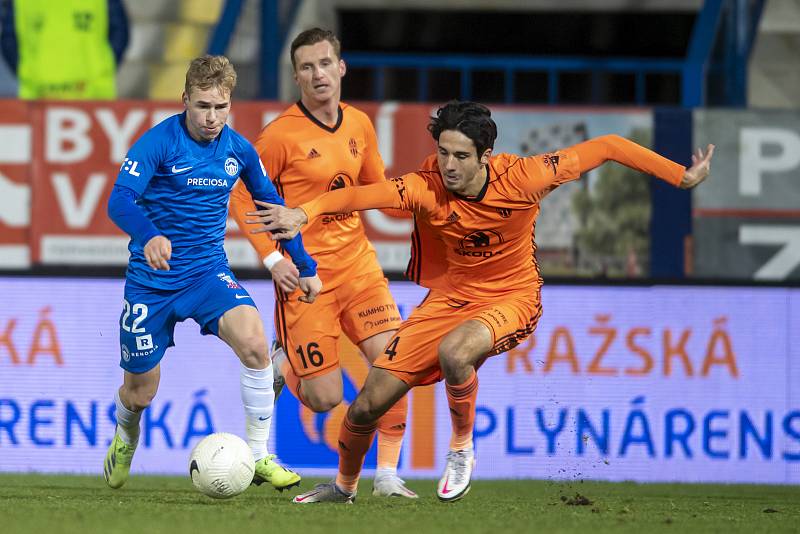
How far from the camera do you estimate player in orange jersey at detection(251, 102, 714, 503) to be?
6980 millimetres

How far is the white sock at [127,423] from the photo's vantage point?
309 inches

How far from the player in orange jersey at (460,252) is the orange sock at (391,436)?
0.68 meters

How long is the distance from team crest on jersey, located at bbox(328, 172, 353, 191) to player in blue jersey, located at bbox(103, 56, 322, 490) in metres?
0.51

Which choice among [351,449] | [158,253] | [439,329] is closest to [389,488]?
[351,449]

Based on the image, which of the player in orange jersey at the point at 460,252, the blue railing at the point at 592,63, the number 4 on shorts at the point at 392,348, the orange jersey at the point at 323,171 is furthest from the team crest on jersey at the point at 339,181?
the blue railing at the point at 592,63

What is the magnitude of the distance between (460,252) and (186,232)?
137 centimetres

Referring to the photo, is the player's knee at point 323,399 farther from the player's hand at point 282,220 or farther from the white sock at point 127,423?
the player's hand at point 282,220

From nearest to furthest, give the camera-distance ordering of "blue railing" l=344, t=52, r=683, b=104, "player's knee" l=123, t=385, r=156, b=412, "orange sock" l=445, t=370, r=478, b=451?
"orange sock" l=445, t=370, r=478, b=451, "player's knee" l=123, t=385, r=156, b=412, "blue railing" l=344, t=52, r=683, b=104

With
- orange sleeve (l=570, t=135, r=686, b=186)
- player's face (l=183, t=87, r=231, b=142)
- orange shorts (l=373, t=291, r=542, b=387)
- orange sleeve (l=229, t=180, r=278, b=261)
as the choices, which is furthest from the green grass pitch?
player's face (l=183, t=87, r=231, b=142)

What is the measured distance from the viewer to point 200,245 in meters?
7.44

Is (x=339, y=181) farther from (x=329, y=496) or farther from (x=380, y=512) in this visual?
(x=380, y=512)

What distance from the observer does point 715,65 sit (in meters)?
12.5

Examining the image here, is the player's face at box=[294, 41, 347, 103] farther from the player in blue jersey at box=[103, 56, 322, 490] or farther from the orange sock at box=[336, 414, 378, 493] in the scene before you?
the orange sock at box=[336, 414, 378, 493]

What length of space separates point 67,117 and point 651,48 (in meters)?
6.48
